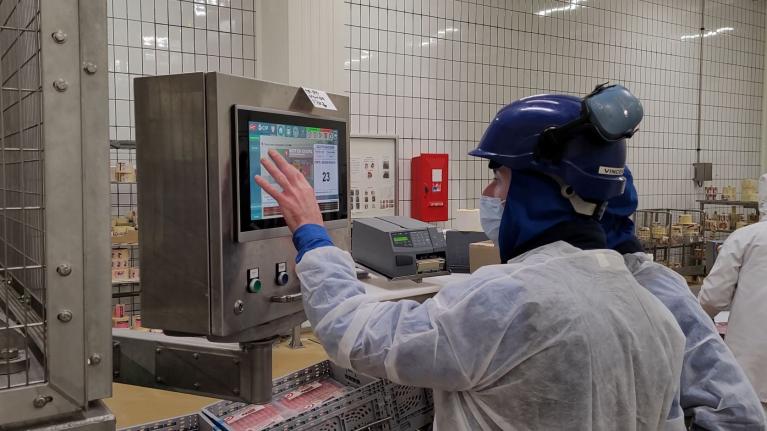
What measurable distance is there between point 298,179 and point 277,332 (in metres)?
0.40

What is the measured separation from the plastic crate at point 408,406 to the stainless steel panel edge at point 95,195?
4.47 feet

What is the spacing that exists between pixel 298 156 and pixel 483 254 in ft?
7.40

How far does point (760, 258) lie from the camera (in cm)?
296

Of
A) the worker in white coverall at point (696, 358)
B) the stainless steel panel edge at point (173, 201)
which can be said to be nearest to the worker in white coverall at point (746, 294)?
the worker in white coverall at point (696, 358)

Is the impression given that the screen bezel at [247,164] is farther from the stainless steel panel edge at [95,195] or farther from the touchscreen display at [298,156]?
the stainless steel panel edge at [95,195]

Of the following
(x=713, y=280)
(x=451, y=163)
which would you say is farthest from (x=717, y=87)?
(x=713, y=280)

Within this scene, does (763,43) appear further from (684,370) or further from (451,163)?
(684,370)

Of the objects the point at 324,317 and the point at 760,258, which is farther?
the point at 760,258

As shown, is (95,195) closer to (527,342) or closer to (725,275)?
(527,342)

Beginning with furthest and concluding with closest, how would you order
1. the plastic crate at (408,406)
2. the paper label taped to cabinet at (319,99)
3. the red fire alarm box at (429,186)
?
the red fire alarm box at (429,186), the plastic crate at (408,406), the paper label taped to cabinet at (319,99)

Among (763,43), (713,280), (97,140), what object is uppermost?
(763,43)

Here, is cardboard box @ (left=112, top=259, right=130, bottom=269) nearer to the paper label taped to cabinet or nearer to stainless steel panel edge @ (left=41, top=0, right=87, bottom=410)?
the paper label taped to cabinet

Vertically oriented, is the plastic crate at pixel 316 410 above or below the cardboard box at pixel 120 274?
below

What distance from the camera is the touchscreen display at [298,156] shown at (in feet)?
4.63
